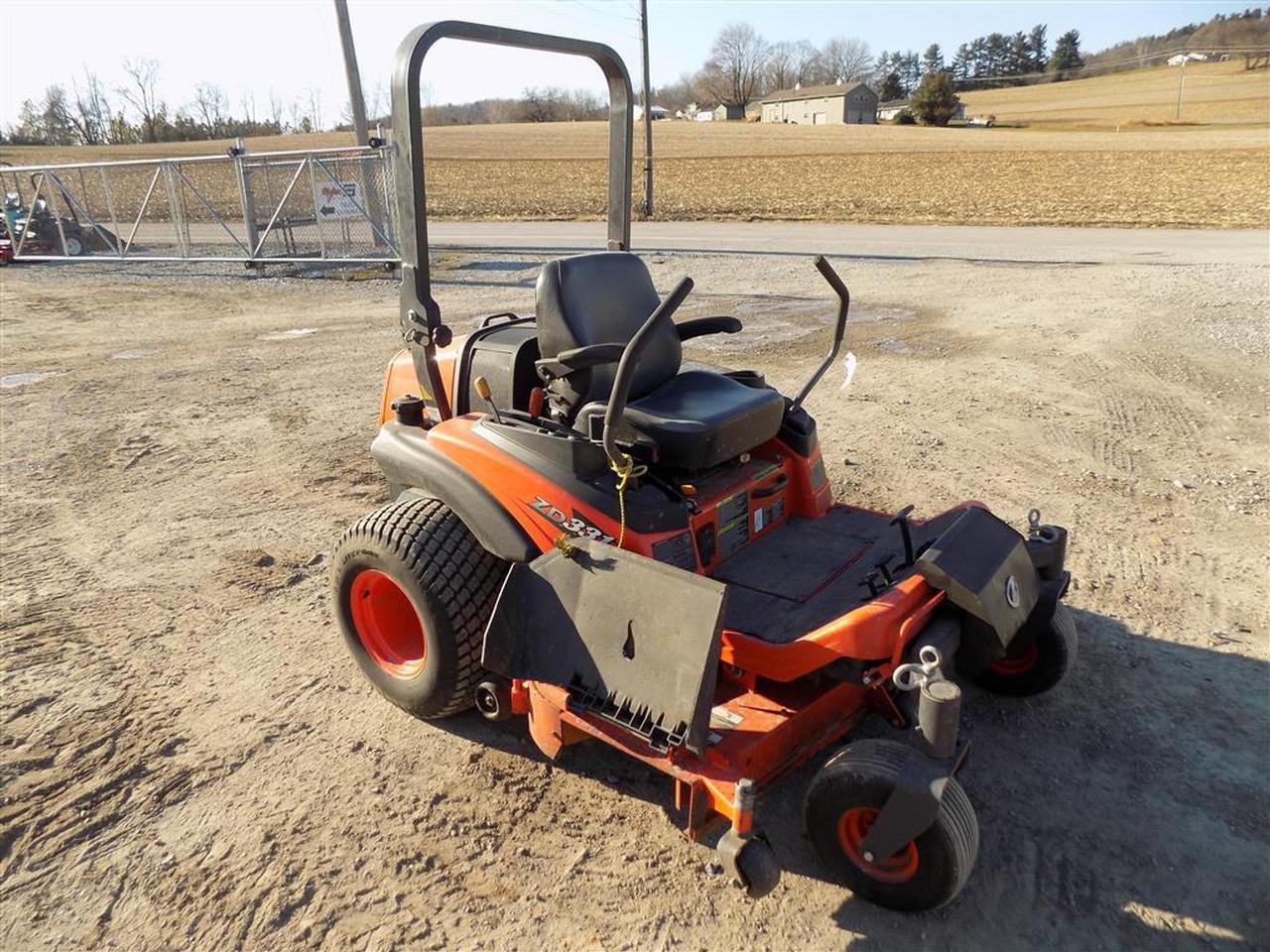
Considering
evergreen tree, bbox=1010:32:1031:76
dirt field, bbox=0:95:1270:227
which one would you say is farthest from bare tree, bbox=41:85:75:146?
evergreen tree, bbox=1010:32:1031:76

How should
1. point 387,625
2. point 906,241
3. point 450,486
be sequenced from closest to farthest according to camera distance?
point 450,486, point 387,625, point 906,241

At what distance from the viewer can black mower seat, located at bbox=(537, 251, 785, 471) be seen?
296 centimetres

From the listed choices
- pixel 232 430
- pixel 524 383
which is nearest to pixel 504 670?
pixel 524 383

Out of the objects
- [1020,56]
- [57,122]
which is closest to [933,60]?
[1020,56]

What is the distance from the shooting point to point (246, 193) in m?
14.0

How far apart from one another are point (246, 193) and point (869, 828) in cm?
1458

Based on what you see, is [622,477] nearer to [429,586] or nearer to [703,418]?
[703,418]

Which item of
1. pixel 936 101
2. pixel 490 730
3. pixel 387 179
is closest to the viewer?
pixel 490 730

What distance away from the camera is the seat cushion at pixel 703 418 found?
2.93 metres

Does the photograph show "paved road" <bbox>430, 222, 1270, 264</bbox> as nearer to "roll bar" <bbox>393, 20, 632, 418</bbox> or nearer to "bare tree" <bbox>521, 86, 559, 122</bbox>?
"roll bar" <bbox>393, 20, 632, 418</bbox>

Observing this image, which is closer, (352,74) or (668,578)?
(668,578)

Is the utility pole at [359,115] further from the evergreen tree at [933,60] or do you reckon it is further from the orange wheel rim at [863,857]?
the evergreen tree at [933,60]

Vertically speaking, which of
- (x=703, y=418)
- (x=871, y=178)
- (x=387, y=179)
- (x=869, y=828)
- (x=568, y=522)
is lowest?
(x=869, y=828)

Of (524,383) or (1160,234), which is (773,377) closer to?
(524,383)
